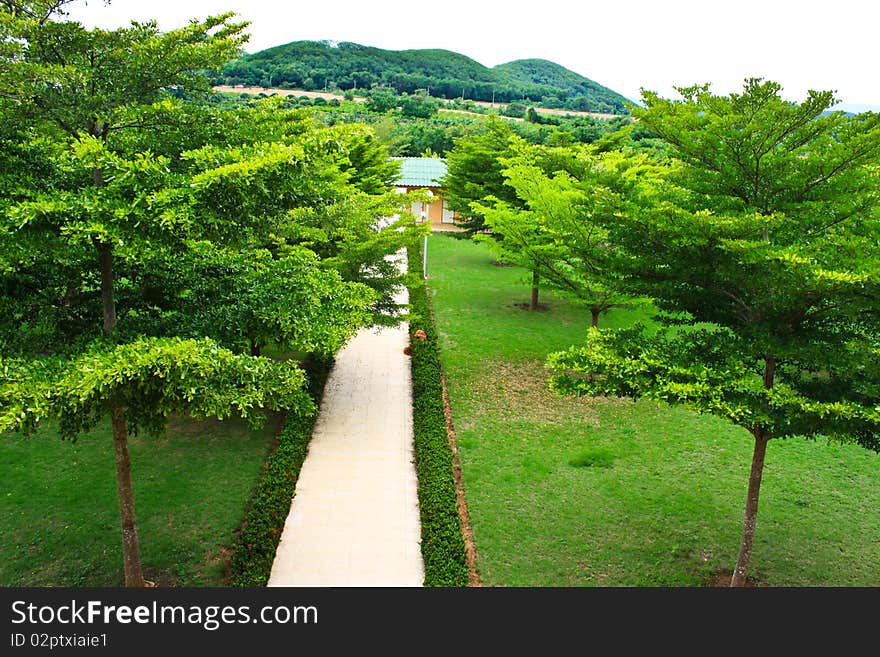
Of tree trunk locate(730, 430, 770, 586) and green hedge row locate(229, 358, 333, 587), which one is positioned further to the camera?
green hedge row locate(229, 358, 333, 587)

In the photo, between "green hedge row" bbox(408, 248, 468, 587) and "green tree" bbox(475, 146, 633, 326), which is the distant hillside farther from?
"green hedge row" bbox(408, 248, 468, 587)

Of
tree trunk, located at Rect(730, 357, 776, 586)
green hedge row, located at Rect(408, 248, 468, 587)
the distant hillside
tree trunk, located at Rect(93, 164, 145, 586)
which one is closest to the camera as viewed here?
tree trunk, located at Rect(93, 164, 145, 586)

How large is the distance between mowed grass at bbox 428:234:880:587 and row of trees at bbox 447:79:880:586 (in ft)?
4.80

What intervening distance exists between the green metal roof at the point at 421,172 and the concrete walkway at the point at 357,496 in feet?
79.5

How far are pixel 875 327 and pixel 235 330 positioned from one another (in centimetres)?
683

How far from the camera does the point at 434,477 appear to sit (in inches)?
422

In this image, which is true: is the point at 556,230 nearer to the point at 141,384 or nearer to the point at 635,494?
the point at 635,494

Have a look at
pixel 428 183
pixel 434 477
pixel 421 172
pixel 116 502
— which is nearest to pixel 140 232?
pixel 116 502

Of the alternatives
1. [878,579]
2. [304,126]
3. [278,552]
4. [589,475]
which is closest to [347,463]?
[278,552]

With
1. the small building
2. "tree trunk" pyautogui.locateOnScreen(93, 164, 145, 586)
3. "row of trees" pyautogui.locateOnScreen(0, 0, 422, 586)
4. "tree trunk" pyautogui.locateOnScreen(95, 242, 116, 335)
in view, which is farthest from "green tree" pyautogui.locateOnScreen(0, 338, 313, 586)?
the small building

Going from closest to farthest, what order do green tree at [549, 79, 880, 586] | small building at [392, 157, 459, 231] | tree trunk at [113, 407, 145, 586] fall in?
green tree at [549, 79, 880, 586], tree trunk at [113, 407, 145, 586], small building at [392, 157, 459, 231]

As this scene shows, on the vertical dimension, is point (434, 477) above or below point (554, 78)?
below

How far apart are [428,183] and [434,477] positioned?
29935 millimetres

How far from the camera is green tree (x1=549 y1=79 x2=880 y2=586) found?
20.4 feet
